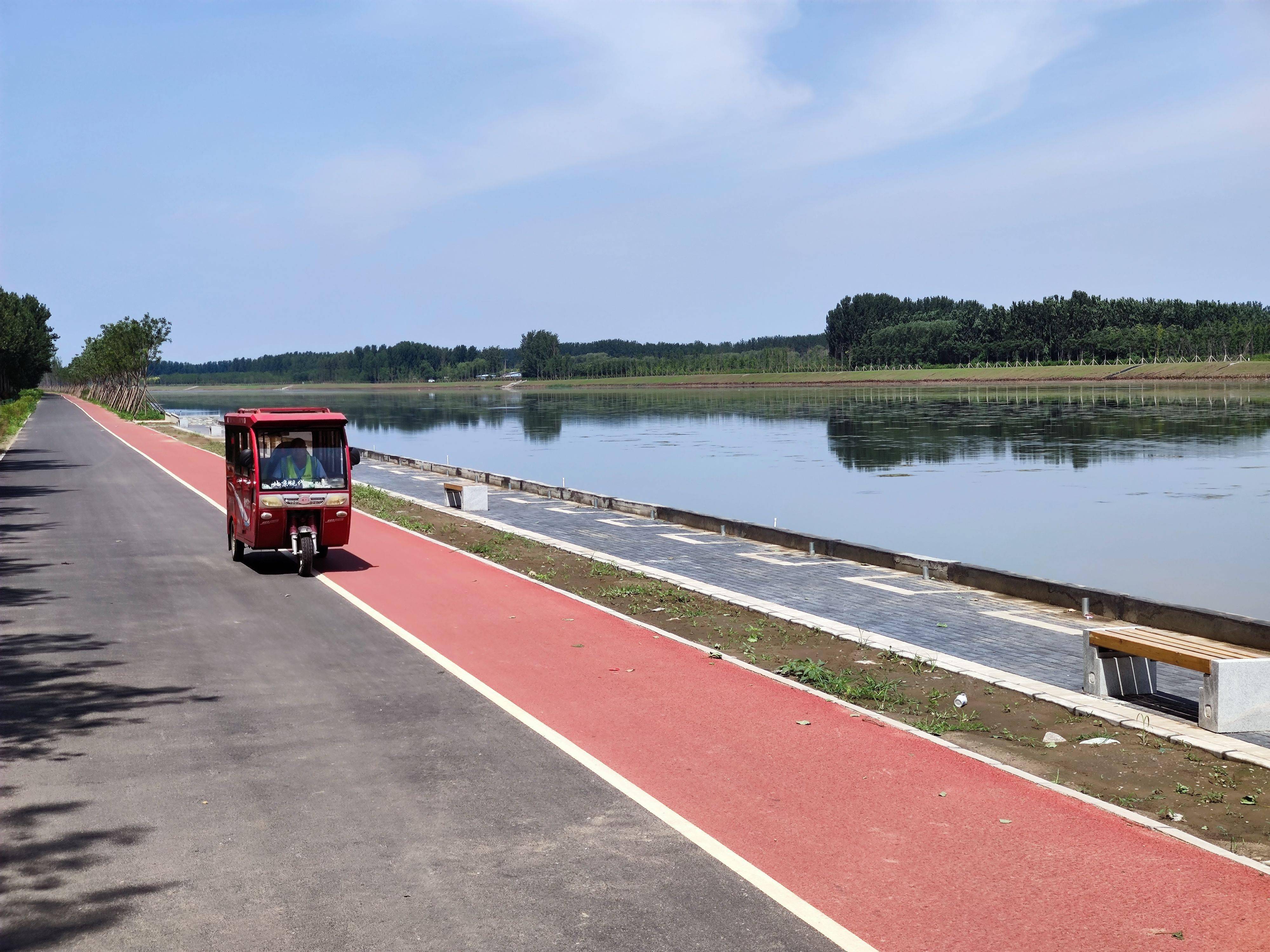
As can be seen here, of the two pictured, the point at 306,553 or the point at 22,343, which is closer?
the point at 306,553

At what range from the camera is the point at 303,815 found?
23.2 feet

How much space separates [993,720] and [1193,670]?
1.80 meters

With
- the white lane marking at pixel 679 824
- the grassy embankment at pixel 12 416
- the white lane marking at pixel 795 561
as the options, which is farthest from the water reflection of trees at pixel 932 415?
the white lane marking at pixel 679 824

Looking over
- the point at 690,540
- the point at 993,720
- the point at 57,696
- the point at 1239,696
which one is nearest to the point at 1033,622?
the point at 993,720

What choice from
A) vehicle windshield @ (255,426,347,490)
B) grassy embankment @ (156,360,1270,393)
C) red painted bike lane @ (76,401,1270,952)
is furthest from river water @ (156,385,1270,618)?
grassy embankment @ (156,360,1270,393)

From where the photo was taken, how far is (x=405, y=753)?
832cm

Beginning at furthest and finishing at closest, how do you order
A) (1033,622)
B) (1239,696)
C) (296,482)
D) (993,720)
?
(296,482)
(1033,622)
(993,720)
(1239,696)

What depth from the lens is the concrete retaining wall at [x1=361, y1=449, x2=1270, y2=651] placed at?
39.1 feet

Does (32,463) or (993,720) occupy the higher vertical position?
(32,463)

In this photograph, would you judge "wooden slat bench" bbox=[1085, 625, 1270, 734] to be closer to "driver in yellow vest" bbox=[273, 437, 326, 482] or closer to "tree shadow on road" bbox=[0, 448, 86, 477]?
"driver in yellow vest" bbox=[273, 437, 326, 482]

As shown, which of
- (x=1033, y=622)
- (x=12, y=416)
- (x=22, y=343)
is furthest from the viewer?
(x=22, y=343)

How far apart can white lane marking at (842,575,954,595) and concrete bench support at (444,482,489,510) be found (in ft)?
36.7

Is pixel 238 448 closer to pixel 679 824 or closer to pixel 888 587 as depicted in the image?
pixel 888 587

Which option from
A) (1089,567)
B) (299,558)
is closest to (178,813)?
(299,558)
